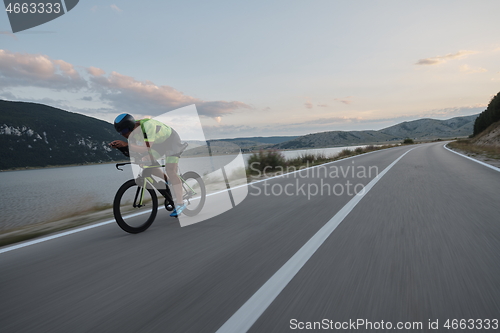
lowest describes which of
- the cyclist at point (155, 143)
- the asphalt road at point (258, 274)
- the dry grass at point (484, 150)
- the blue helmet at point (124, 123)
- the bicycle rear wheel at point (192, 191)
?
the dry grass at point (484, 150)

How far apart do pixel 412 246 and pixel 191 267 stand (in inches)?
100

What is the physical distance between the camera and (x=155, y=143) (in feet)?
15.3

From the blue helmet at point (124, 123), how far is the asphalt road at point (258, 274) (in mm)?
1564

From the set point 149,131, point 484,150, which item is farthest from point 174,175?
point 484,150

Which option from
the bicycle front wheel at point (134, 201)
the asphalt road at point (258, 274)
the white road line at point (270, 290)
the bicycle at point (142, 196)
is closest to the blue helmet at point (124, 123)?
the bicycle at point (142, 196)

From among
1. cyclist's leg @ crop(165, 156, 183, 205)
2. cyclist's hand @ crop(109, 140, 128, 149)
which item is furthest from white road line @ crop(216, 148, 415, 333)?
cyclist's hand @ crop(109, 140, 128, 149)

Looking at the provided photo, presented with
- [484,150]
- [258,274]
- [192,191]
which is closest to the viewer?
[258,274]

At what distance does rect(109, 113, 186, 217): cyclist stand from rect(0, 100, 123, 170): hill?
7730 cm

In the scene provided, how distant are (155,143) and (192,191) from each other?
1.22 m

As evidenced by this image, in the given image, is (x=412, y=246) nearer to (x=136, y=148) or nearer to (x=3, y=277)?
(x=136, y=148)

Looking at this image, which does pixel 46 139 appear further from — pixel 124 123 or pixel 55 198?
pixel 124 123

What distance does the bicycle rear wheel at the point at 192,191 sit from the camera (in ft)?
17.5

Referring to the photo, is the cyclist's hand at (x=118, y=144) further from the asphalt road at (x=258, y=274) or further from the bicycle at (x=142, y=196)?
the asphalt road at (x=258, y=274)

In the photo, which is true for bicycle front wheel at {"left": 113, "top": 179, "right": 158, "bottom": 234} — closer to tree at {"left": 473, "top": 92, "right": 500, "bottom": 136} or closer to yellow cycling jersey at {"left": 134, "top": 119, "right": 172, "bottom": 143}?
yellow cycling jersey at {"left": 134, "top": 119, "right": 172, "bottom": 143}
